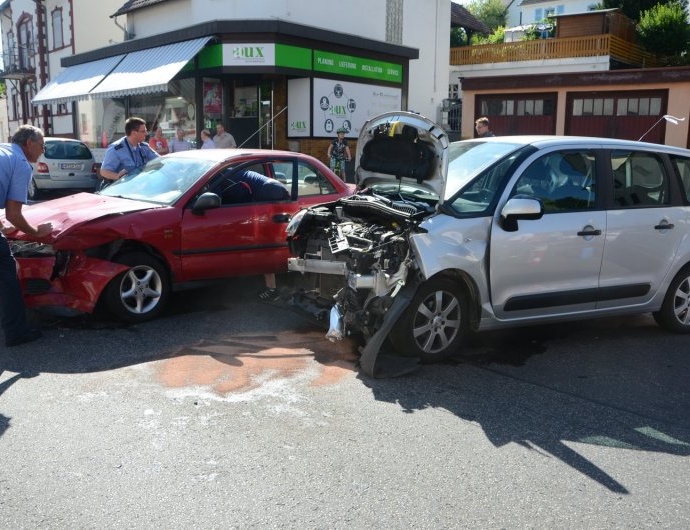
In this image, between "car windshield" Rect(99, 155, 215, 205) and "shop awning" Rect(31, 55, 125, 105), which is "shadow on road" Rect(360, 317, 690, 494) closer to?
"car windshield" Rect(99, 155, 215, 205)

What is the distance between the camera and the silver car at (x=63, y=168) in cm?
1716

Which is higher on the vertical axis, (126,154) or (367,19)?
(367,19)

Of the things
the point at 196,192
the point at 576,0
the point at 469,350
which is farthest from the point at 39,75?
the point at 576,0

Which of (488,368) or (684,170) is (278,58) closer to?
(684,170)

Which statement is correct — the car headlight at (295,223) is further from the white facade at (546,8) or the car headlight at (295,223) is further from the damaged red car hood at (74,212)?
the white facade at (546,8)

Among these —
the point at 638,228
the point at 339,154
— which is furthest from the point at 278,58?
the point at 638,228

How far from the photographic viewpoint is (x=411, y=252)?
16.4 ft

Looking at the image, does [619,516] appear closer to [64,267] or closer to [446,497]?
[446,497]

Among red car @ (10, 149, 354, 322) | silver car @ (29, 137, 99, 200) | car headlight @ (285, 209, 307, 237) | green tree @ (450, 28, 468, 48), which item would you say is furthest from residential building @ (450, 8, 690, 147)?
car headlight @ (285, 209, 307, 237)

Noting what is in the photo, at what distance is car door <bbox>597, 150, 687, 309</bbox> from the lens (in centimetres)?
576

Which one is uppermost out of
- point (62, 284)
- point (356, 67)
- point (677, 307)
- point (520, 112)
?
point (356, 67)

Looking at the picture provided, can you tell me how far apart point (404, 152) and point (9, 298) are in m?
3.39

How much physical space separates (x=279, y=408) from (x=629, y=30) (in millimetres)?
33489

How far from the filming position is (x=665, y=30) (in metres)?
32.4
